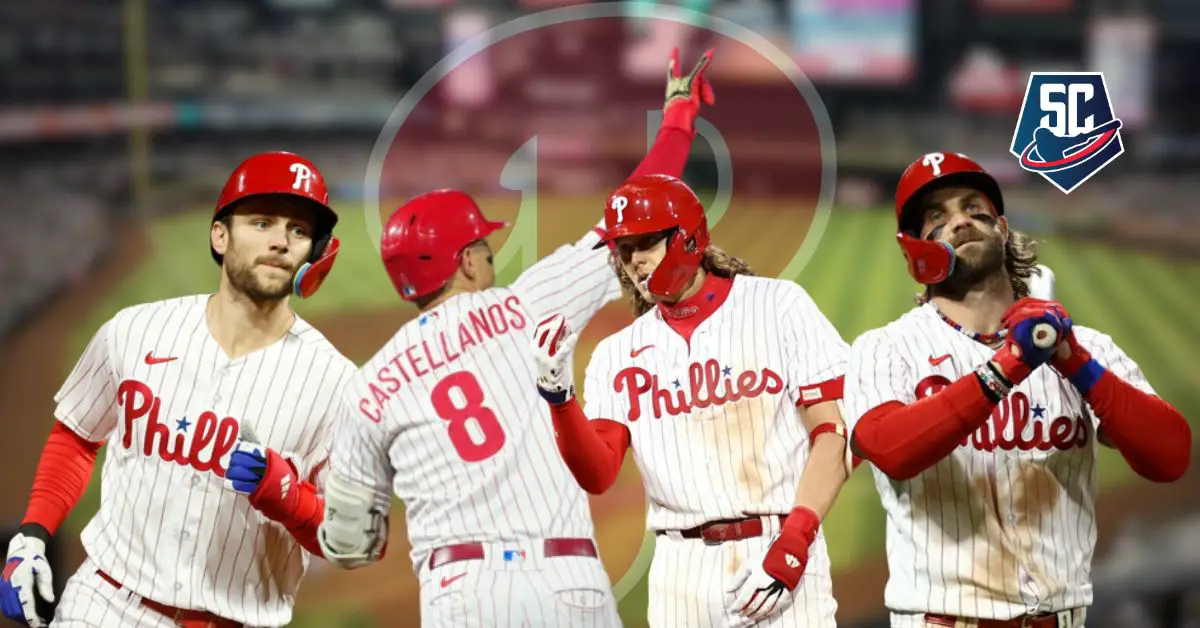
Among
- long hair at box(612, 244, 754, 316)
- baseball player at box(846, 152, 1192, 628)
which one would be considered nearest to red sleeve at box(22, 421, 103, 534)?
long hair at box(612, 244, 754, 316)

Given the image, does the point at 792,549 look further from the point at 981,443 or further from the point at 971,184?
the point at 971,184

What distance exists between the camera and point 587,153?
683 centimetres

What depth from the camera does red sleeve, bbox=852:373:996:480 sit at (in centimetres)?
344

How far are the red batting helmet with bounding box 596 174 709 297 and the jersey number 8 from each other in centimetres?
62

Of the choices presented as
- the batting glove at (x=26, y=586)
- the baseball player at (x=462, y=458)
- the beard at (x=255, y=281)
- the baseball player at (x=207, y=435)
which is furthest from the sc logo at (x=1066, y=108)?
the batting glove at (x=26, y=586)

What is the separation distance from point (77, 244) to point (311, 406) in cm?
348

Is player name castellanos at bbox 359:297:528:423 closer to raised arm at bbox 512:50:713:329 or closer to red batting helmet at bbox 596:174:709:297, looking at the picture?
raised arm at bbox 512:50:713:329

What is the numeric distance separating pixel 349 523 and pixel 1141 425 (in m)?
2.21

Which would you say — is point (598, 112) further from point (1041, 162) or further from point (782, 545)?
point (782, 545)

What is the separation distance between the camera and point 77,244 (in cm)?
709

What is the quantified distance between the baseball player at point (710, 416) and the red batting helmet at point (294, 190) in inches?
36.1

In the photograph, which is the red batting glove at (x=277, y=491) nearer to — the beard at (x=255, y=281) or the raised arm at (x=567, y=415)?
the beard at (x=255, y=281)

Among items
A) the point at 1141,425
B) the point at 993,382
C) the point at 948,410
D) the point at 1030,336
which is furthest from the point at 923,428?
the point at 1141,425

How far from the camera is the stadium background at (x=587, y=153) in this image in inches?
261
